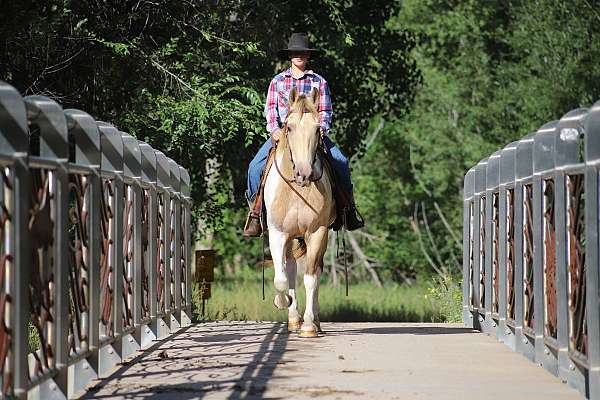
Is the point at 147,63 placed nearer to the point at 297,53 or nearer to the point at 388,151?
the point at 297,53

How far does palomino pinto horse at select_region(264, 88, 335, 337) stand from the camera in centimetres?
1184

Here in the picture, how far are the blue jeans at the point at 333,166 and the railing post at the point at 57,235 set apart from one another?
217 inches

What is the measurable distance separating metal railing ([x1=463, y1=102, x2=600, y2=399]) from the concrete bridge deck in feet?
0.75

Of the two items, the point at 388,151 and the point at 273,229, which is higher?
the point at 388,151

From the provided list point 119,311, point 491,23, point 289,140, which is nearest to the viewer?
point 119,311

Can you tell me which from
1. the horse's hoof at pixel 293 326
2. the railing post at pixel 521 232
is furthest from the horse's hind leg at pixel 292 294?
the railing post at pixel 521 232

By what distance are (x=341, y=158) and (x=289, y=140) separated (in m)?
1.28

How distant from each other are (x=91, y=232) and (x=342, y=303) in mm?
20407

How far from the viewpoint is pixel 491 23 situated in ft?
124

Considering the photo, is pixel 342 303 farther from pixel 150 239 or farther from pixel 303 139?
pixel 150 239

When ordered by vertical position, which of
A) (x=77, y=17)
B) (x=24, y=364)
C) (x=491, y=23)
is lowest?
(x=24, y=364)

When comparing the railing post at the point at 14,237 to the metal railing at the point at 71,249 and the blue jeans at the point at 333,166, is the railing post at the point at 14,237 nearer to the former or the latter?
the metal railing at the point at 71,249

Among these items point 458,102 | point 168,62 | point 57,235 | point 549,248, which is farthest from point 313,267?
point 458,102

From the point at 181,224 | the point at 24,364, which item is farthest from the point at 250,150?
the point at 24,364
